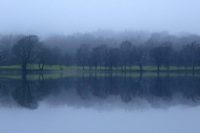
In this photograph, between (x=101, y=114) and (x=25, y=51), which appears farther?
(x=25, y=51)

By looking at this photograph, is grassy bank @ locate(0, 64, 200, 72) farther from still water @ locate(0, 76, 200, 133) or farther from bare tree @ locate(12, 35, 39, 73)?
still water @ locate(0, 76, 200, 133)

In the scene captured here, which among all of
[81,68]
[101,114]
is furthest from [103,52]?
[101,114]

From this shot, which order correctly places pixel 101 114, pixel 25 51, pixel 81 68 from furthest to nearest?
1. pixel 81 68
2. pixel 25 51
3. pixel 101 114

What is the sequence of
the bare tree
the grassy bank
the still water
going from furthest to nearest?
the grassy bank, the bare tree, the still water

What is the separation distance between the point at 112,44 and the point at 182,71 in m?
12.5

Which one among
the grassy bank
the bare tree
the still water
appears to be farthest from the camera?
the grassy bank

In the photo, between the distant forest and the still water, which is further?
the distant forest

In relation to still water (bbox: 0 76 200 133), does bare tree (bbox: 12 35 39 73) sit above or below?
above

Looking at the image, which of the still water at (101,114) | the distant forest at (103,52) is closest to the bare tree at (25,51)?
the distant forest at (103,52)

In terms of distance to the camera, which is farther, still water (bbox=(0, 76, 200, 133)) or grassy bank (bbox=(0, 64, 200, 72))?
grassy bank (bbox=(0, 64, 200, 72))

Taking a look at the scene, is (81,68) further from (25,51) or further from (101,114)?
(101,114)

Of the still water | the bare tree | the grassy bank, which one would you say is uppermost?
the bare tree

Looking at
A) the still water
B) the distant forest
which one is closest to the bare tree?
the distant forest

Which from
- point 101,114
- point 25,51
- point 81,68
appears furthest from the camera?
point 81,68
